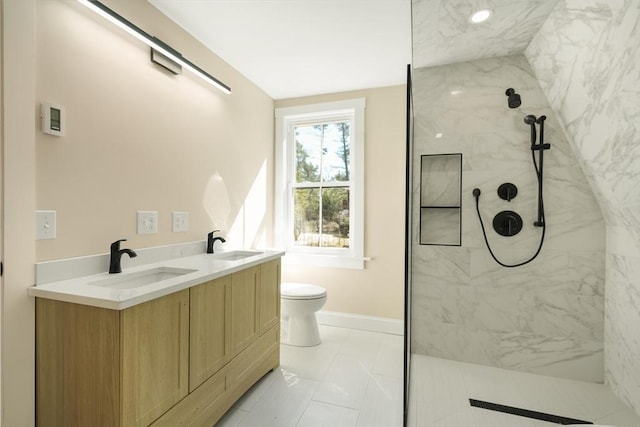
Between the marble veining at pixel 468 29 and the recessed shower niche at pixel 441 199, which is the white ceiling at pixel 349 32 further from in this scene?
the recessed shower niche at pixel 441 199

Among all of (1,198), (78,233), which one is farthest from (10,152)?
(78,233)

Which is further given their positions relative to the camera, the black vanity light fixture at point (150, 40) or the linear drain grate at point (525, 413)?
the linear drain grate at point (525, 413)

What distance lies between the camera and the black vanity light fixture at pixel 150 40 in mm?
1430

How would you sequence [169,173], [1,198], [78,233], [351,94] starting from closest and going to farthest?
[1,198], [78,233], [169,173], [351,94]

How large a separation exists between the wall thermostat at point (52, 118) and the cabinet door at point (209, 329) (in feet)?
2.93

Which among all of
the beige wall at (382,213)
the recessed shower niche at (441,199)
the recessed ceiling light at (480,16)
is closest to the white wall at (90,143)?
the beige wall at (382,213)

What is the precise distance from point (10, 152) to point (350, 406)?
6.56 feet

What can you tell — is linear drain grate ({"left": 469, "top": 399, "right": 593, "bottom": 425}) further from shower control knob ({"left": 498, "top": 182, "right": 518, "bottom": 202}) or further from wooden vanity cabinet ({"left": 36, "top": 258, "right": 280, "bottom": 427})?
wooden vanity cabinet ({"left": 36, "top": 258, "right": 280, "bottom": 427})

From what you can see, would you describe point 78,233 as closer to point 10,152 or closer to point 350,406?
point 10,152

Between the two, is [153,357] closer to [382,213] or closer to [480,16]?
[382,213]

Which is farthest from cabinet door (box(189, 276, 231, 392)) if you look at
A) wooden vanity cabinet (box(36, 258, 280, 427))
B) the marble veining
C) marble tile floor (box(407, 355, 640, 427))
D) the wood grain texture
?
the marble veining

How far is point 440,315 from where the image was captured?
2391 millimetres

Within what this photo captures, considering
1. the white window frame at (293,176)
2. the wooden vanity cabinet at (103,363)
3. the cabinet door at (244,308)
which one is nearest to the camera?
the wooden vanity cabinet at (103,363)

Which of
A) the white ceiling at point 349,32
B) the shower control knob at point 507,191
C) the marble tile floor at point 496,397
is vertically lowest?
the marble tile floor at point 496,397
